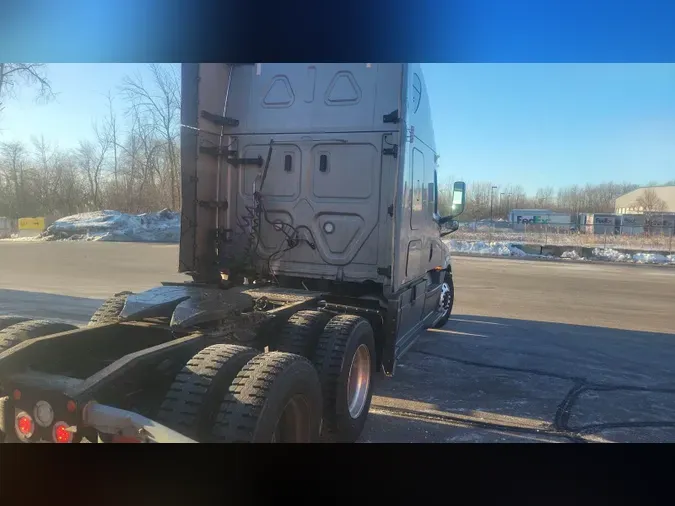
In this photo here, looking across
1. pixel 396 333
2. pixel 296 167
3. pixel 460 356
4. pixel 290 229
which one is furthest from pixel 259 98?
pixel 460 356

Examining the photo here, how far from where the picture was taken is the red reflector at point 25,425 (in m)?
2.58

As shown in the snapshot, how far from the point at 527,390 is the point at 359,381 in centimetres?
222

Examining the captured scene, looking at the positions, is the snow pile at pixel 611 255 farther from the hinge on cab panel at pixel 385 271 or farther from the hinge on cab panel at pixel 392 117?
the hinge on cab panel at pixel 392 117

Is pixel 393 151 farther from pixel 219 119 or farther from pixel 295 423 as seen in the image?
pixel 295 423

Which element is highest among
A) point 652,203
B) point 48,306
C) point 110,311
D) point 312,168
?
point 652,203

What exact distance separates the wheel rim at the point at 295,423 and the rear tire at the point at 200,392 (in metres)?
0.39

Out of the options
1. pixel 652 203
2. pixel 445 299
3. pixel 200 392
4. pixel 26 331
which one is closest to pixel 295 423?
pixel 200 392

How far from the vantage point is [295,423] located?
3.06 meters

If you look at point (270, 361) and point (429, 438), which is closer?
point (270, 361)

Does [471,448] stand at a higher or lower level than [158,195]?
lower

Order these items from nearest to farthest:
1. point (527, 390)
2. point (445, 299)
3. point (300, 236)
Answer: point (300, 236), point (527, 390), point (445, 299)

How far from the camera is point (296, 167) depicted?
210 inches

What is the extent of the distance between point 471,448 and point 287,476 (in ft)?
5.54

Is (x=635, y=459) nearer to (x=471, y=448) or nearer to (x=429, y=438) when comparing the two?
(x=471, y=448)
